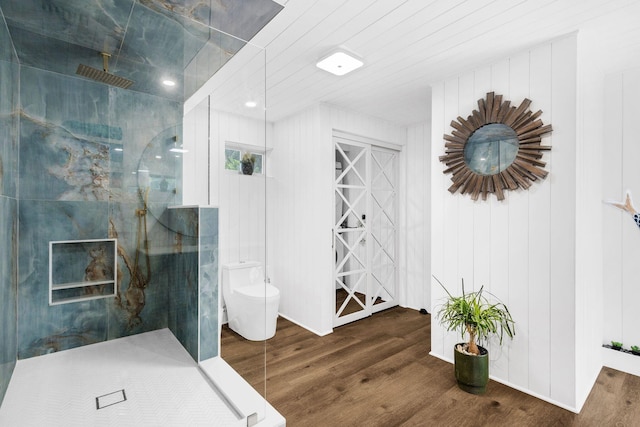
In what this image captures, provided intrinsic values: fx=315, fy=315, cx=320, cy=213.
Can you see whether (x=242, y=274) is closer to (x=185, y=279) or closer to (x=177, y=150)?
(x=185, y=279)

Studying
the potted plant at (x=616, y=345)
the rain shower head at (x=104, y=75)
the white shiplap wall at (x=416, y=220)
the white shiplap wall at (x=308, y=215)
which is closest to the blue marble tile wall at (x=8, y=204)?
the rain shower head at (x=104, y=75)

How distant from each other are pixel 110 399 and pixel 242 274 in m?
0.77

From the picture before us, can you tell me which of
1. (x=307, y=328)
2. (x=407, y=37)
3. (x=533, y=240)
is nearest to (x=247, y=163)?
(x=407, y=37)

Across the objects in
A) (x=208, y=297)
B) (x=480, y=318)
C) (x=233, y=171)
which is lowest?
(x=480, y=318)

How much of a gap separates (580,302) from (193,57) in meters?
2.75

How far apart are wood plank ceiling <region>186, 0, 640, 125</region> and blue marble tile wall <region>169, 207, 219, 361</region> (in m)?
0.58

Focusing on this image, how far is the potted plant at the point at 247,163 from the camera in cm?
147

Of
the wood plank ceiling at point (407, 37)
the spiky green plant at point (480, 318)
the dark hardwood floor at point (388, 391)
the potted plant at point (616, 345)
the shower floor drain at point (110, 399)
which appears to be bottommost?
the dark hardwood floor at point (388, 391)

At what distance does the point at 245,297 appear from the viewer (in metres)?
1.59

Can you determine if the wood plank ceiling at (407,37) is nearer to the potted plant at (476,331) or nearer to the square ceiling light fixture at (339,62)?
the square ceiling light fixture at (339,62)

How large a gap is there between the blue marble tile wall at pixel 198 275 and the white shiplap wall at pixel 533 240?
6.18 feet

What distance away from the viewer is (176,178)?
70.2 inches

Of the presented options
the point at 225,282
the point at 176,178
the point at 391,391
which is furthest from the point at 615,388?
the point at 176,178

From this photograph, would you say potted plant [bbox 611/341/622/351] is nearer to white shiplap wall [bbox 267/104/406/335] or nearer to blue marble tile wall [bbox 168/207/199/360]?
white shiplap wall [bbox 267/104/406/335]
